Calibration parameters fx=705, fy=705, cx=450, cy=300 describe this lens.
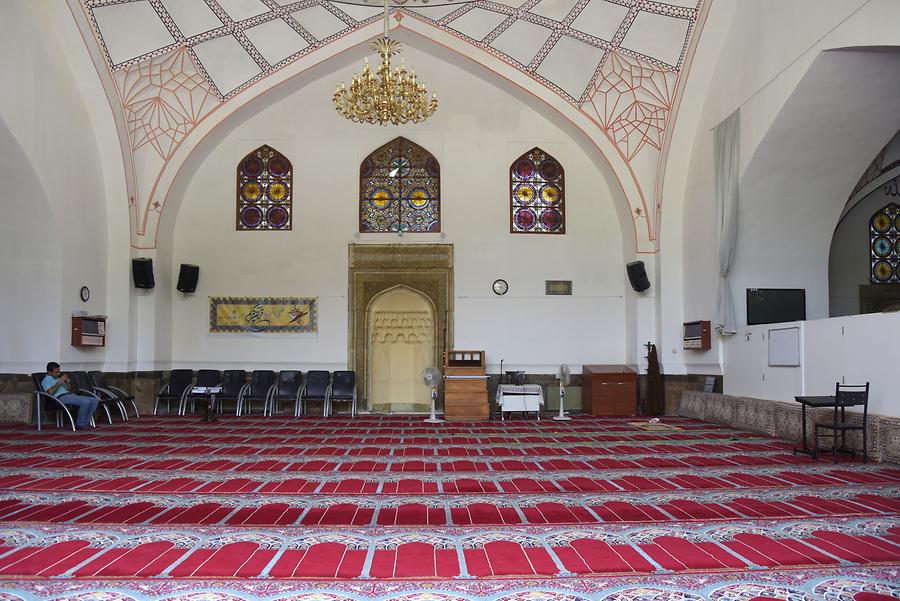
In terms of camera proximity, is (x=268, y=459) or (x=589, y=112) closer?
(x=268, y=459)

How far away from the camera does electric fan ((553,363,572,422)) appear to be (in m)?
9.25

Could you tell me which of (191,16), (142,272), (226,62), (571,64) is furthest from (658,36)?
(142,272)

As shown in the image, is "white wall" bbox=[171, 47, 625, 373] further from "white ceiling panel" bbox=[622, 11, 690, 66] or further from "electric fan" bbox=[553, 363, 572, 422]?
"white ceiling panel" bbox=[622, 11, 690, 66]

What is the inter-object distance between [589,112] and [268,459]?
6.69 metres

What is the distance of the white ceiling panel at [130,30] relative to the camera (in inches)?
340

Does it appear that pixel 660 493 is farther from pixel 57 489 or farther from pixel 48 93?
pixel 48 93

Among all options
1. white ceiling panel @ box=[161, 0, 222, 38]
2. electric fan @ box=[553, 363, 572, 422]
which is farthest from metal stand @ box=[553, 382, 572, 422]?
white ceiling panel @ box=[161, 0, 222, 38]

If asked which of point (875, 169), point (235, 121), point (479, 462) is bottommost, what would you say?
point (479, 462)

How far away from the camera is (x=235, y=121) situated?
1020cm

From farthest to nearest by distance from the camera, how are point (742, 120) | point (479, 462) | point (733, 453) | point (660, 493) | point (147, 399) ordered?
1. point (147, 399)
2. point (742, 120)
3. point (733, 453)
4. point (479, 462)
5. point (660, 493)

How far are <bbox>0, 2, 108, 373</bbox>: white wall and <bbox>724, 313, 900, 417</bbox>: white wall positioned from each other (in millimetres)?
8132

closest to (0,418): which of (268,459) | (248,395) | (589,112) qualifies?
(248,395)

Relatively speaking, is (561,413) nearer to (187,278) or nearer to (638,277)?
(638,277)

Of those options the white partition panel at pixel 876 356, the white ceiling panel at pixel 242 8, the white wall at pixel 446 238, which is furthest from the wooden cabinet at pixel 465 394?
the white ceiling panel at pixel 242 8
